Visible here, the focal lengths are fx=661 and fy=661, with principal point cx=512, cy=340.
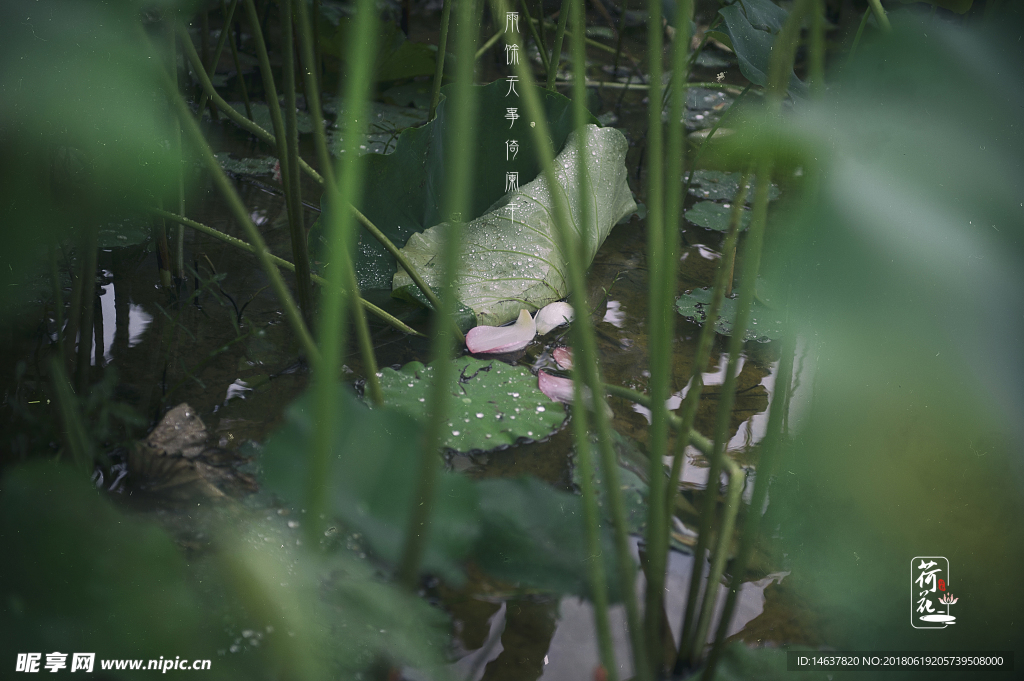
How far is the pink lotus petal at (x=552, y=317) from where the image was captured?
0.92 metres

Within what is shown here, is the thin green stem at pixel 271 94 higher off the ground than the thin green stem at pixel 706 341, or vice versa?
the thin green stem at pixel 271 94

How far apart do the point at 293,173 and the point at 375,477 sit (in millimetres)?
428

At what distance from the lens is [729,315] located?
91 centimetres

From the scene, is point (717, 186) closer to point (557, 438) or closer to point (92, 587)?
point (557, 438)

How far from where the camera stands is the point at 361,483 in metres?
0.34

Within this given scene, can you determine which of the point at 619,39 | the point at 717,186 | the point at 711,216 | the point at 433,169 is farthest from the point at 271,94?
the point at 619,39

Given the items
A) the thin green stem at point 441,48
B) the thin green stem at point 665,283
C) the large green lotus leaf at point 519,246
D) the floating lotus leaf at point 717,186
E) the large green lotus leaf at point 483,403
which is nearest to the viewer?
the thin green stem at point 665,283

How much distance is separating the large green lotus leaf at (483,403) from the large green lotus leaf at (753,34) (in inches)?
18.9

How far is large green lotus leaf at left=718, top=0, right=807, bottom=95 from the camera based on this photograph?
33.0 inches

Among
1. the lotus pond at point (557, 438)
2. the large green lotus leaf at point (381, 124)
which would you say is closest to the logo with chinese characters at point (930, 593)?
the lotus pond at point (557, 438)

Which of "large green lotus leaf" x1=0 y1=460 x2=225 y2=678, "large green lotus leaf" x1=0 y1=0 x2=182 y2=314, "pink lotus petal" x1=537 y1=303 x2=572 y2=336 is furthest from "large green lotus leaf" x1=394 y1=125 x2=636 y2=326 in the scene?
"large green lotus leaf" x1=0 y1=460 x2=225 y2=678

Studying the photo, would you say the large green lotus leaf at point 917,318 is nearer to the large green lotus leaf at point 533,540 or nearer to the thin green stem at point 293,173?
the large green lotus leaf at point 533,540

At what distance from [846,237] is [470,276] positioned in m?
0.72

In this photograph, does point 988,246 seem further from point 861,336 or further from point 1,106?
point 1,106
